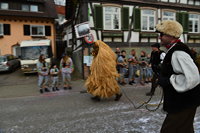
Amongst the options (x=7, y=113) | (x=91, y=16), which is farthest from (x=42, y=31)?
(x=7, y=113)

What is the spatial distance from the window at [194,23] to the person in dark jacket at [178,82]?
13.2 metres

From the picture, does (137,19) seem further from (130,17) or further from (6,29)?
(6,29)

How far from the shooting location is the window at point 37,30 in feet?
66.4

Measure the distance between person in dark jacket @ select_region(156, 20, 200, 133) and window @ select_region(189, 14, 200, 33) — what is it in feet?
43.3

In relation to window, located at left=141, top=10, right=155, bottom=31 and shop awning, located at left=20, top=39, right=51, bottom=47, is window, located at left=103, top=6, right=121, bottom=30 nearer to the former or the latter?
window, located at left=141, top=10, right=155, bottom=31

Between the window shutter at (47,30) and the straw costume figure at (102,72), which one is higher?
the window shutter at (47,30)

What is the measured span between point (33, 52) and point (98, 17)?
5.67m

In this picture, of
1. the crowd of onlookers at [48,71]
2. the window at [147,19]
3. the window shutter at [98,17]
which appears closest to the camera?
the crowd of onlookers at [48,71]

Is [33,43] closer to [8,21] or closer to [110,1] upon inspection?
[110,1]

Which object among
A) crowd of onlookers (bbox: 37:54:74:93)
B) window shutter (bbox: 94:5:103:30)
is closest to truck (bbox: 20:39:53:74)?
window shutter (bbox: 94:5:103:30)

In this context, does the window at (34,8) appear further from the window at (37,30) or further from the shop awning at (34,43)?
the shop awning at (34,43)

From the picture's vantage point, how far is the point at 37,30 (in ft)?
67.0

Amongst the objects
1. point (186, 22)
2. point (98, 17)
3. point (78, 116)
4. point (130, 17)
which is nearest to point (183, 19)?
point (186, 22)

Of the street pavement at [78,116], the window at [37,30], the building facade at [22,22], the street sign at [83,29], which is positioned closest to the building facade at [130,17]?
the street sign at [83,29]
